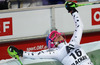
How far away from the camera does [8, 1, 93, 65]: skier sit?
246cm

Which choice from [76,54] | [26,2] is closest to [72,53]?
[76,54]

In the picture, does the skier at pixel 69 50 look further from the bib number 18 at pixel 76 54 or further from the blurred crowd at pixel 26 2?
the blurred crowd at pixel 26 2

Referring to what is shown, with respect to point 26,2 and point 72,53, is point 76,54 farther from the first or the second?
point 26,2

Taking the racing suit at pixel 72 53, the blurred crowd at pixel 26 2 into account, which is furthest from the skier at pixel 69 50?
the blurred crowd at pixel 26 2

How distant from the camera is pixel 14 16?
3764 millimetres

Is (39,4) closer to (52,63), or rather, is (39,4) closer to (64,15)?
(64,15)

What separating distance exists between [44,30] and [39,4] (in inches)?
25.7

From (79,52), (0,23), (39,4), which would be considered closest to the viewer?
(79,52)

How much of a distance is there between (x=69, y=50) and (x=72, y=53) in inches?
2.1

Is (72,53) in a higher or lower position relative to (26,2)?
lower

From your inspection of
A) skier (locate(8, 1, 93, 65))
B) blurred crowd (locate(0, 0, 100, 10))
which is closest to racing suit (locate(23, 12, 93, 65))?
skier (locate(8, 1, 93, 65))

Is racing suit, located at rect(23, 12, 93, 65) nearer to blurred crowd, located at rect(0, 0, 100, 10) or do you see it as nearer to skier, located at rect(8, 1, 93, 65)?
skier, located at rect(8, 1, 93, 65)

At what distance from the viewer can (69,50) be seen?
2510 millimetres

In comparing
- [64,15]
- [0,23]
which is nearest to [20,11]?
[0,23]
